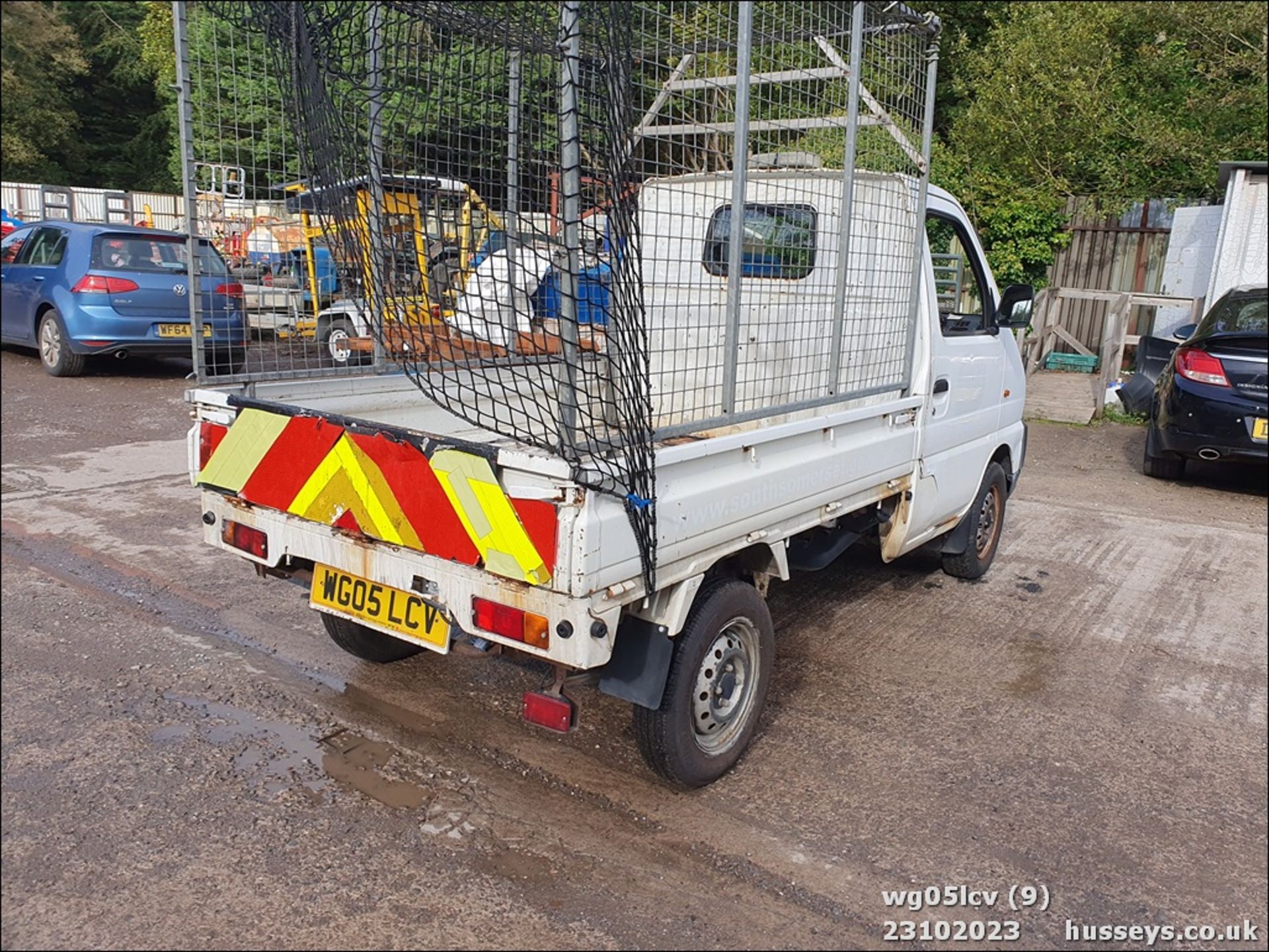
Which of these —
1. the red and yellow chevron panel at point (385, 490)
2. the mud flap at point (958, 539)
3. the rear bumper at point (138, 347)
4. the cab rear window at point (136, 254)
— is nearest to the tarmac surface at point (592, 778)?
A: the mud flap at point (958, 539)

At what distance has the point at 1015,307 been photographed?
5215mm

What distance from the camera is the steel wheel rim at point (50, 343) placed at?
407 inches

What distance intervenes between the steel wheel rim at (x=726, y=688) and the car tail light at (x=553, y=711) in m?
0.45

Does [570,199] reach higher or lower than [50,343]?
higher

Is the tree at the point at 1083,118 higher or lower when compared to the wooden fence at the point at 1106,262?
higher

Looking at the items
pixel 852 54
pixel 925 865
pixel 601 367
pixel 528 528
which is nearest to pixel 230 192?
pixel 601 367

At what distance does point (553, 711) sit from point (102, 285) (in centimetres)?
903

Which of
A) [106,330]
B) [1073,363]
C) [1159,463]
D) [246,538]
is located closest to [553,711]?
[246,538]

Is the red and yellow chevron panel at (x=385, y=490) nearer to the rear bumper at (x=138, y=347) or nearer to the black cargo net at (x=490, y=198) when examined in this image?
the black cargo net at (x=490, y=198)

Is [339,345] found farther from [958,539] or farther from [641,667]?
[958,539]

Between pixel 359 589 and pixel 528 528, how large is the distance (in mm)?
859

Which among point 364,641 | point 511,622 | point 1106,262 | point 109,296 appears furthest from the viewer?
Answer: point 1106,262

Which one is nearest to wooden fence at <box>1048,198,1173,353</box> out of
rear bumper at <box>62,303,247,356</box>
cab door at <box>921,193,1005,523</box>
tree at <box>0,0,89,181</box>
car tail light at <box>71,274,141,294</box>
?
cab door at <box>921,193,1005,523</box>

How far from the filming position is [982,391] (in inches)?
207
